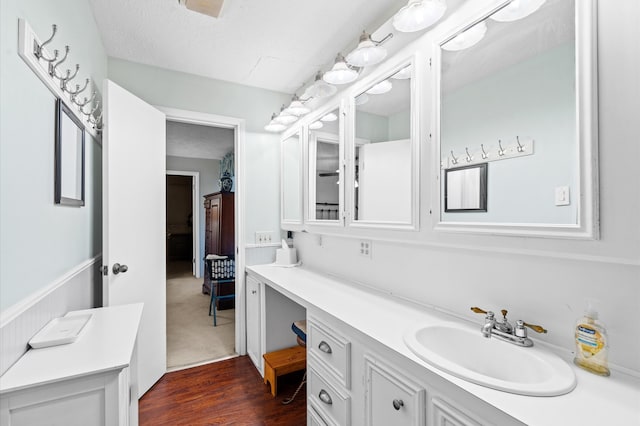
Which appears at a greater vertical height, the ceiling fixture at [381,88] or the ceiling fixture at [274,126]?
the ceiling fixture at [274,126]

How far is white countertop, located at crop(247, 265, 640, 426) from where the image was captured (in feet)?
2.16

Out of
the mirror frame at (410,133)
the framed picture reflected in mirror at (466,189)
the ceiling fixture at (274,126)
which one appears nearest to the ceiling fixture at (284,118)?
the ceiling fixture at (274,126)

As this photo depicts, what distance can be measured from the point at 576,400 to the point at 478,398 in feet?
0.77

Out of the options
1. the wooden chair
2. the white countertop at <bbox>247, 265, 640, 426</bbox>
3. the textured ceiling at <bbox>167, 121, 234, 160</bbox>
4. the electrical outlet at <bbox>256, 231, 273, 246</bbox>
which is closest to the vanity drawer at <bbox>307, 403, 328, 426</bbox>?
the white countertop at <bbox>247, 265, 640, 426</bbox>

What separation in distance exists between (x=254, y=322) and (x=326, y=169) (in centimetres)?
139

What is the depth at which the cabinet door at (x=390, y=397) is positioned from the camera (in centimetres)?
91

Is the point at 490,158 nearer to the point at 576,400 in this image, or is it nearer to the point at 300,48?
the point at 576,400

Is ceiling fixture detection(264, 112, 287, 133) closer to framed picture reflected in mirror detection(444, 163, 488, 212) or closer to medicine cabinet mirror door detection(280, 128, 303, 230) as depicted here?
medicine cabinet mirror door detection(280, 128, 303, 230)

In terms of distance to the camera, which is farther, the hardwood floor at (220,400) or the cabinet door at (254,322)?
the cabinet door at (254,322)

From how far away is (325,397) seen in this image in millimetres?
1402

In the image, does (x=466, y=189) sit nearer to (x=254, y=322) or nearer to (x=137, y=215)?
(x=254, y=322)

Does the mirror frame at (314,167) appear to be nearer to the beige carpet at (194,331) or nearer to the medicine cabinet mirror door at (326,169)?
the medicine cabinet mirror door at (326,169)

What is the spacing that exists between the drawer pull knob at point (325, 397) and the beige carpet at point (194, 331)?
58.7 inches

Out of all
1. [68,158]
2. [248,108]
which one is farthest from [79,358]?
[248,108]
